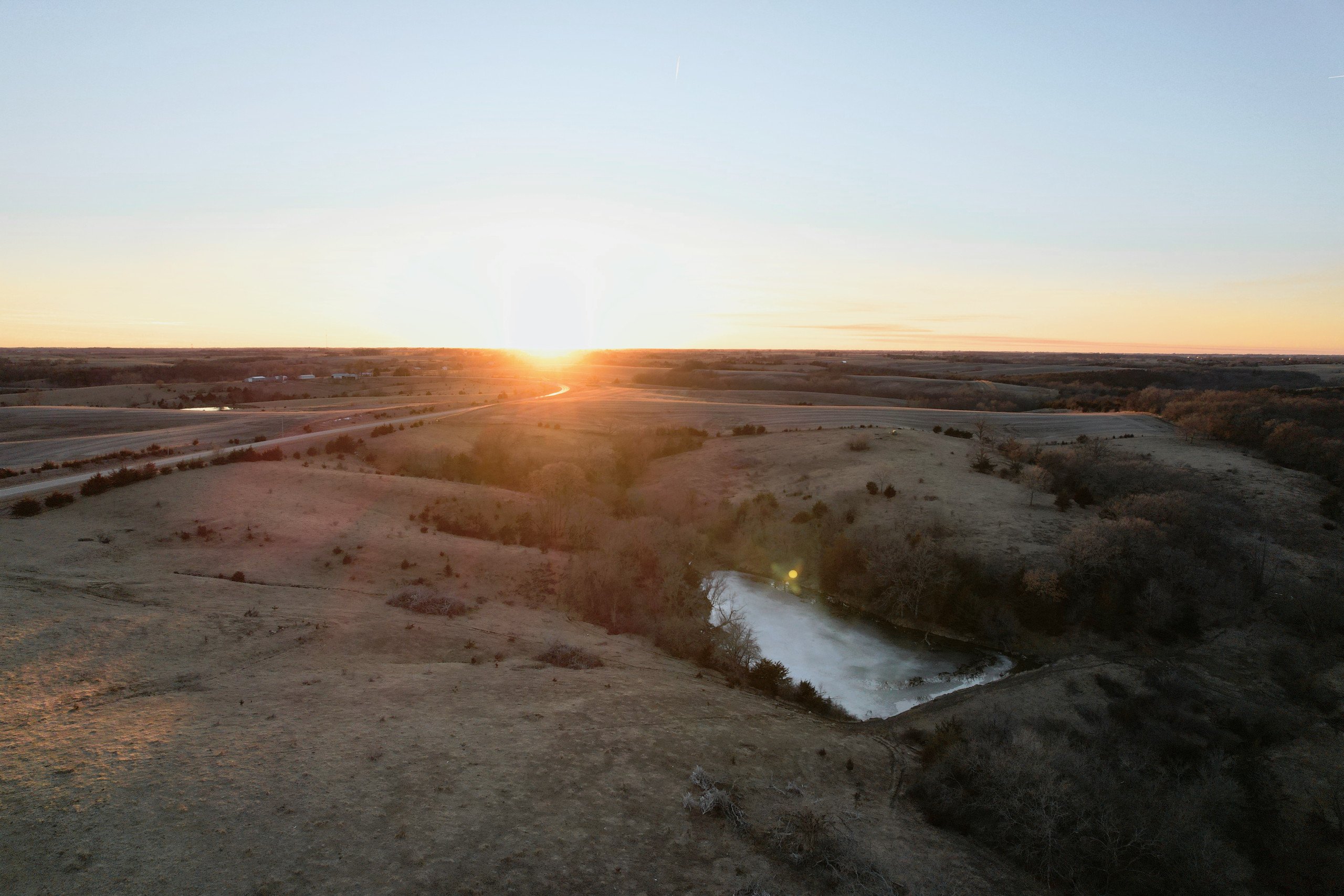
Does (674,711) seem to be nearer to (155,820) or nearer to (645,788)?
(645,788)

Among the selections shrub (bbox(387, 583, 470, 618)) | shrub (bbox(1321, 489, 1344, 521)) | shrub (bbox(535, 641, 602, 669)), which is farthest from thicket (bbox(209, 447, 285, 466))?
shrub (bbox(1321, 489, 1344, 521))

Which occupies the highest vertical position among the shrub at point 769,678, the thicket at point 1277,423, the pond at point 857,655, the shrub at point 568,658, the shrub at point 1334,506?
the thicket at point 1277,423

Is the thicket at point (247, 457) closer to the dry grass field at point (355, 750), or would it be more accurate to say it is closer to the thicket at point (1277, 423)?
the dry grass field at point (355, 750)

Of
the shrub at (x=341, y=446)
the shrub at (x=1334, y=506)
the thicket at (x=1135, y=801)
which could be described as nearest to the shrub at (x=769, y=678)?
the thicket at (x=1135, y=801)

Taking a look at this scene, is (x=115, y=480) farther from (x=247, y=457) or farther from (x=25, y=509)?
(x=247, y=457)

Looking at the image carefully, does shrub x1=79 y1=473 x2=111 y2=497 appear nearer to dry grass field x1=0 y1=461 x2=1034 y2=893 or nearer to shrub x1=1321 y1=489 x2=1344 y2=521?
dry grass field x1=0 y1=461 x2=1034 y2=893
